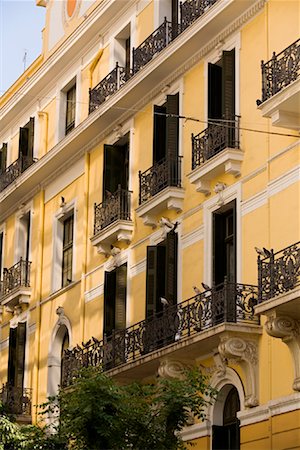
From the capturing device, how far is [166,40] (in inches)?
1224

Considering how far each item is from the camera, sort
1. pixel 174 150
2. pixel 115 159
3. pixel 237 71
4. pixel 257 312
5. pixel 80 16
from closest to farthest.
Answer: pixel 257 312 < pixel 237 71 < pixel 174 150 < pixel 115 159 < pixel 80 16

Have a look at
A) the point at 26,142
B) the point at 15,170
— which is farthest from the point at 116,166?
the point at 26,142

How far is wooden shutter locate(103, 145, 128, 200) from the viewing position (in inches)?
1303

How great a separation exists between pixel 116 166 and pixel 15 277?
659 centimetres

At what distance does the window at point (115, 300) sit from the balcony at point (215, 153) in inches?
179

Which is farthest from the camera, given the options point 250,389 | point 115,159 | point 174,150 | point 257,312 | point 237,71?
point 115,159

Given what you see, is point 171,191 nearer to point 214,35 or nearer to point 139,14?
point 214,35

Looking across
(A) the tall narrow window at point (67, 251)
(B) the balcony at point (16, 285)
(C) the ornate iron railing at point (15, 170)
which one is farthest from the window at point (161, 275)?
(C) the ornate iron railing at point (15, 170)

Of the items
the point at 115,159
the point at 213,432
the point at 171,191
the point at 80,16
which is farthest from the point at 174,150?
the point at 80,16

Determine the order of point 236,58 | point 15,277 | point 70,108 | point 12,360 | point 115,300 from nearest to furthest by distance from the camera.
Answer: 1. point 236,58
2. point 115,300
3. point 70,108
4. point 12,360
5. point 15,277

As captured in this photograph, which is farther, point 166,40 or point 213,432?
point 166,40

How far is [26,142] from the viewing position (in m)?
39.6

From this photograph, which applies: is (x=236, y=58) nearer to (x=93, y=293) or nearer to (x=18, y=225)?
(x=93, y=293)

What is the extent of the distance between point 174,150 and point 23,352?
34.0 feet
